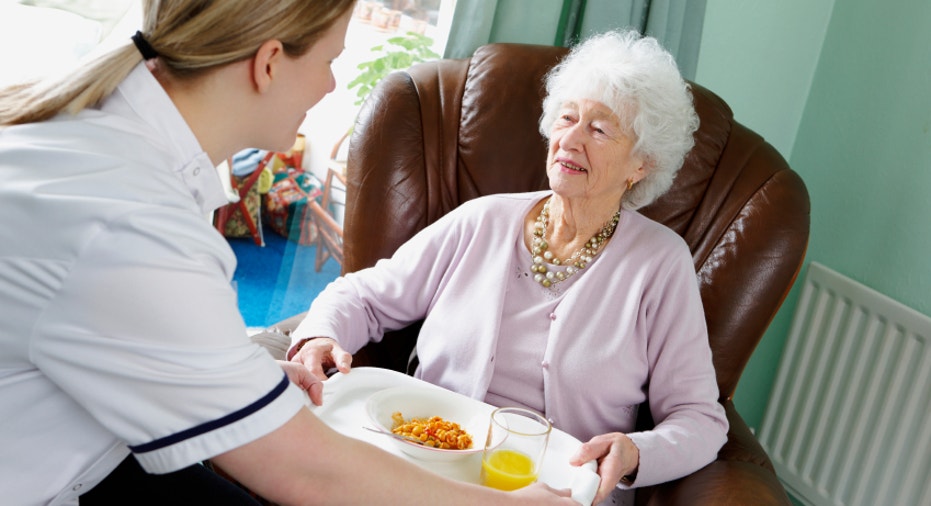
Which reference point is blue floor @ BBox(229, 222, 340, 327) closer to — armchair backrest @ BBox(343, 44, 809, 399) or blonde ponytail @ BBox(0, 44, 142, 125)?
armchair backrest @ BBox(343, 44, 809, 399)

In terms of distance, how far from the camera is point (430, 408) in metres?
1.37

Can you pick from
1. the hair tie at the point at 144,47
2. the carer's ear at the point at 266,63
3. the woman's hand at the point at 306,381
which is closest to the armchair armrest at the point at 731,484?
the woman's hand at the point at 306,381

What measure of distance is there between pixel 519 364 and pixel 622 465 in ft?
0.99

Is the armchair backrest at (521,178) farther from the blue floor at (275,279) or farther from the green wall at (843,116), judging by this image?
the blue floor at (275,279)

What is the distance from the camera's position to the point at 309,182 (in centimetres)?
362

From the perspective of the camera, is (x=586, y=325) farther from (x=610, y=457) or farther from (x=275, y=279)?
(x=275, y=279)

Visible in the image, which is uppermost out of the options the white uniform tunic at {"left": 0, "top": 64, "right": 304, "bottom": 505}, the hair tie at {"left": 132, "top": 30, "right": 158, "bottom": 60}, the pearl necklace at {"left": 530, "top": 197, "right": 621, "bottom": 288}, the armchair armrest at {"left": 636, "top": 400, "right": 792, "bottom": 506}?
the hair tie at {"left": 132, "top": 30, "right": 158, "bottom": 60}

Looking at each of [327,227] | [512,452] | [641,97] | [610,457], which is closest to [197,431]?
[512,452]

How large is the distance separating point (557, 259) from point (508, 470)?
58cm

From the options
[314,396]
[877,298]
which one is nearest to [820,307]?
[877,298]

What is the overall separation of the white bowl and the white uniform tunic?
442 millimetres

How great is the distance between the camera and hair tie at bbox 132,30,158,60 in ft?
3.04

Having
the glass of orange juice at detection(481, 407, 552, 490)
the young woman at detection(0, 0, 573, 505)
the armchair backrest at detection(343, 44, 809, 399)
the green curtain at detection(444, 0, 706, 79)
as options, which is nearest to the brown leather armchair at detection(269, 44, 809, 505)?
the armchair backrest at detection(343, 44, 809, 399)

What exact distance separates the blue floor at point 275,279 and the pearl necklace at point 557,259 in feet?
4.57
